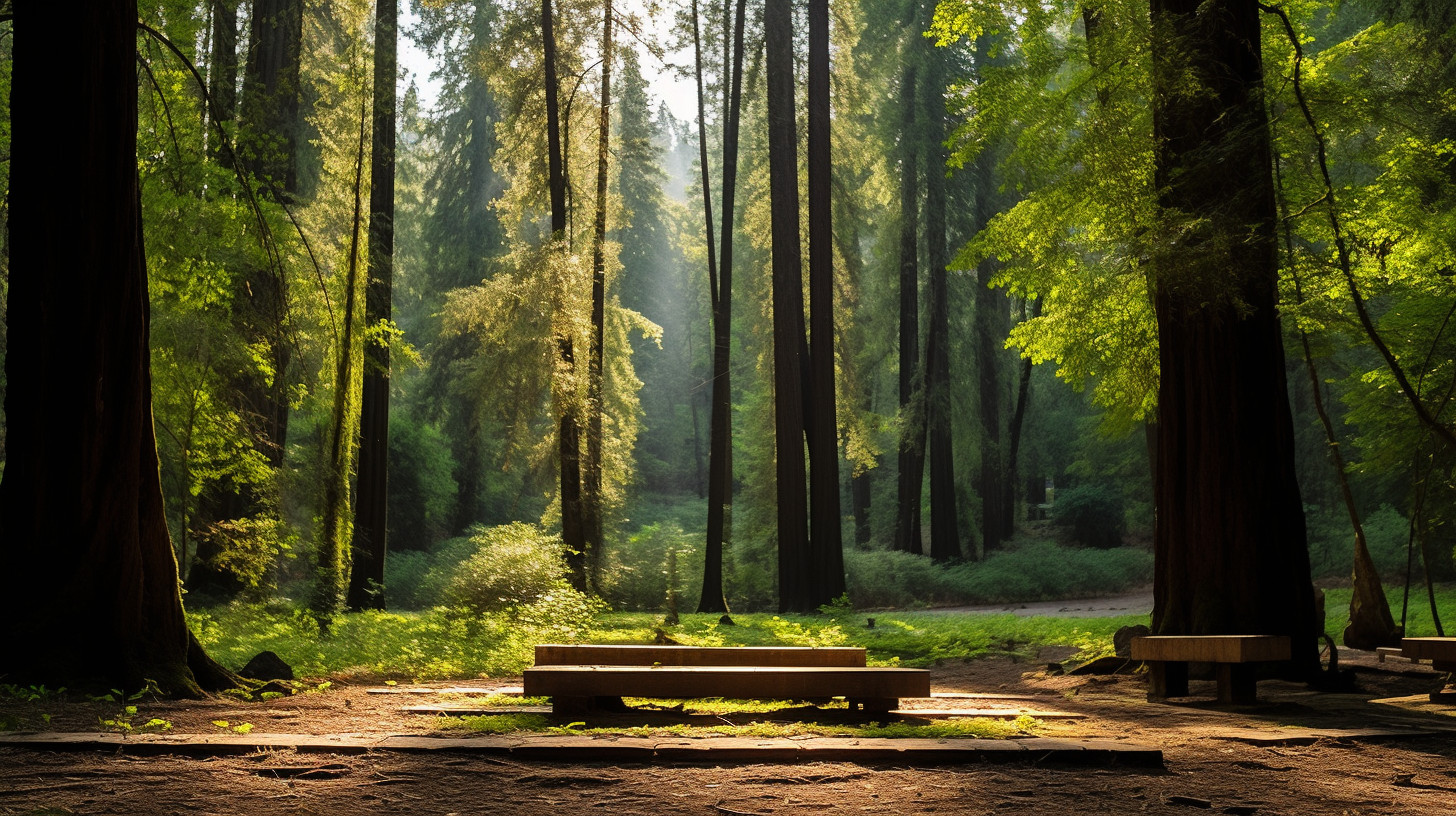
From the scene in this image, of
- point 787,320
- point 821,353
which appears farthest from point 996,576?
point 787,320

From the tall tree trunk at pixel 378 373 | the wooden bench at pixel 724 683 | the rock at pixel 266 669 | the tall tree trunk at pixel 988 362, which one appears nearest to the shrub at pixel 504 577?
the tall tree trunk at pixel 378 373

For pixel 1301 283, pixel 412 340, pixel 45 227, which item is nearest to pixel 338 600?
pixel 45 227

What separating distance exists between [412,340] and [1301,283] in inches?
1418

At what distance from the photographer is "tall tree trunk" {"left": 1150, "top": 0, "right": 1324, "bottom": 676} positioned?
314 inches

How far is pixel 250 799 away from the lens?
3.81m

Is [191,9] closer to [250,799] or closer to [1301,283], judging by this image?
[250,799]

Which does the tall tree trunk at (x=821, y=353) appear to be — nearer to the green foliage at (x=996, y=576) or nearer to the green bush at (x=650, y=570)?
the green bush at (x=650, y=570)

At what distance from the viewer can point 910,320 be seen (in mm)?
28938

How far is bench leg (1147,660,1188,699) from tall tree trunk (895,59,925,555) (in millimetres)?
20517

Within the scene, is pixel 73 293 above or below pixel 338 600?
above

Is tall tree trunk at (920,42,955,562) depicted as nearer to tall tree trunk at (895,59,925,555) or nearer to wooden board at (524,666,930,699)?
tall tree trunk at (895,59,925,555)

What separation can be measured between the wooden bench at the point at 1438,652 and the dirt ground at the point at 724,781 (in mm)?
1490

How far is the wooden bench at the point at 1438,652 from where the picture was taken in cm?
703

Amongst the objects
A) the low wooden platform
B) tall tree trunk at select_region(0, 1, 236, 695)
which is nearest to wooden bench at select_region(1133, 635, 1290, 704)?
the low wooden platform
